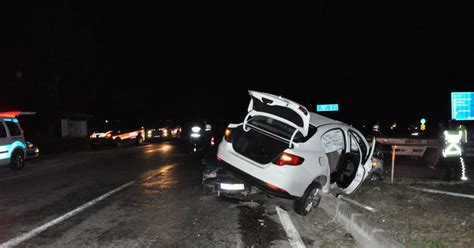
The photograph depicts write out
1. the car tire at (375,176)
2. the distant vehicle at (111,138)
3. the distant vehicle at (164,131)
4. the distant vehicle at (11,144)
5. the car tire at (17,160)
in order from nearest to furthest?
the car tire at (375,176), the distant vehicle at (11,144), the car tire at (17,160), the distant vehicle at (111,138), the distant vehicle at (164,131)

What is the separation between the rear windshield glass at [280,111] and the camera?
7142 mm

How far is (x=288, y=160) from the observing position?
6605mm

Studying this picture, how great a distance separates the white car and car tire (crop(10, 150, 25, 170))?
30.7 ft

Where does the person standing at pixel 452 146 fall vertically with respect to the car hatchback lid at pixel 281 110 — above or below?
below

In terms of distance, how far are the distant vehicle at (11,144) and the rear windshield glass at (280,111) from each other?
376 inches

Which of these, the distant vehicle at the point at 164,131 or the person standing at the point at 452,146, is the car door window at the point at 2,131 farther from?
the distant vehicle at the point at 164,131

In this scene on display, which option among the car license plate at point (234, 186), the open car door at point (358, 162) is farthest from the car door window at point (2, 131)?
the open car door at point (358, 162)

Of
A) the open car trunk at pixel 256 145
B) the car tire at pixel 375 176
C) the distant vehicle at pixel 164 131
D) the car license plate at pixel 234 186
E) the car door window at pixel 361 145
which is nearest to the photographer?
the open car trunk at pixel 256 145

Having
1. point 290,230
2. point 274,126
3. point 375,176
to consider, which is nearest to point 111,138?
point 375,176

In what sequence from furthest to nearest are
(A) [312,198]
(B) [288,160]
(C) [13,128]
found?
(C) [13,128] → (A) [312,198] → (B) [288,160]

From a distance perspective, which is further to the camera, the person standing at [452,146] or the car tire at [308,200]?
the person standing at [452,146]

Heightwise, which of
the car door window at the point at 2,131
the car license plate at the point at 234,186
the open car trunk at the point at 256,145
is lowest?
the car license plate at the point at 234,186

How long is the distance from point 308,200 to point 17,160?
36.3ft

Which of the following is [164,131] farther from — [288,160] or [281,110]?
[288,160]
